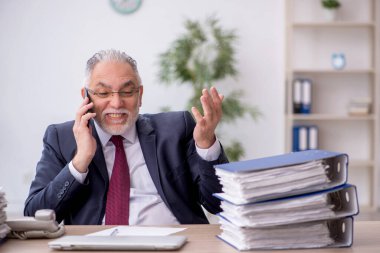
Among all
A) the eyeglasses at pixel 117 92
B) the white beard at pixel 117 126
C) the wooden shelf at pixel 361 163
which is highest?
the eyeglasses at pixel 117 92

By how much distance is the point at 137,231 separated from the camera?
177cm

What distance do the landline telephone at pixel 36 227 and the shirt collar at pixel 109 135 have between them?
67cm

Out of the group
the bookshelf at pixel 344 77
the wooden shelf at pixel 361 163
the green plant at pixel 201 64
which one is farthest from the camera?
the bookshelf at pixel 344 77

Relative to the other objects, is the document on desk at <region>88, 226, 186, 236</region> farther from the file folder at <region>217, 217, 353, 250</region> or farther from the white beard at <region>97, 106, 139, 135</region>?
the white beard at <region>97, 106, 139, 135</region>

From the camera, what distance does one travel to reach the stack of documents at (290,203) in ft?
4.99

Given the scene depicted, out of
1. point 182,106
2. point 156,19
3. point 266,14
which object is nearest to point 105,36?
point 156,19

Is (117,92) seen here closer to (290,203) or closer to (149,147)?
(149,147)

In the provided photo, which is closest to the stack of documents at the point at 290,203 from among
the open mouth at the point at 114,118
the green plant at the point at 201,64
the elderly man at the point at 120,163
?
the elderly man at the point at 120,163

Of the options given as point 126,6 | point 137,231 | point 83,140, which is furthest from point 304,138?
point 137,231

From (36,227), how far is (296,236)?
70cm

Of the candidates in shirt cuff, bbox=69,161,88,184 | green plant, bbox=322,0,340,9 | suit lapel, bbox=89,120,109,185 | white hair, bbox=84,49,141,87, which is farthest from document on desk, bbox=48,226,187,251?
green plant, bbox=322,0,340,9

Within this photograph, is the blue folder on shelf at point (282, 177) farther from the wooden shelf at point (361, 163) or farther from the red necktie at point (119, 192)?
the wooden shelf at point (361, 163)

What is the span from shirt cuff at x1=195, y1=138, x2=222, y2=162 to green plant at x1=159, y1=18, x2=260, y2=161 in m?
3.32

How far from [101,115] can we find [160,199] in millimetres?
382
